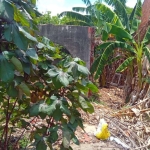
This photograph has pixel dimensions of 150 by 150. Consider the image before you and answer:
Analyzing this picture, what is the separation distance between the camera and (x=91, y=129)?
3.84 metres

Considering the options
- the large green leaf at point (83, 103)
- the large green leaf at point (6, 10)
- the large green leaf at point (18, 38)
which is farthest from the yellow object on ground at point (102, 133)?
the large green leaf at point (6, 10)

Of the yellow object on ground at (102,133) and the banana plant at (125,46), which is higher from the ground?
the banana plant at (125,46)

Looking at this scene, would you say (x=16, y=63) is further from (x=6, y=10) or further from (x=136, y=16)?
(x=136, y=16)

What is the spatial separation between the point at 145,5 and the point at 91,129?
4456 millimetres

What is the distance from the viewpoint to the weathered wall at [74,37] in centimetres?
462

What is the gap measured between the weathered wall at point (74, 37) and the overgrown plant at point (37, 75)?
8.84 feet

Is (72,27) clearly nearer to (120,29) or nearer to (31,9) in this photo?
(120,29)

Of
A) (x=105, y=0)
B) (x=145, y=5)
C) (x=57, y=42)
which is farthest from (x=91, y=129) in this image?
(x=105, y=0)

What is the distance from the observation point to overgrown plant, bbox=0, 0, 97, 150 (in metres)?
1.41

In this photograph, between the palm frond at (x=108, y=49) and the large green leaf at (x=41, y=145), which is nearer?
the large green leaf at (x=41, y=145)

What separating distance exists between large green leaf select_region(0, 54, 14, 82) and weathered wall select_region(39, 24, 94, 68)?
10.8 feet

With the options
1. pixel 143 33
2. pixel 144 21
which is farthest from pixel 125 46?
pixel 144 21

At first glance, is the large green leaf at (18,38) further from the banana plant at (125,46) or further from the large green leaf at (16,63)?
the banana plant at (125,46)

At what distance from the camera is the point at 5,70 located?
1400 mm
